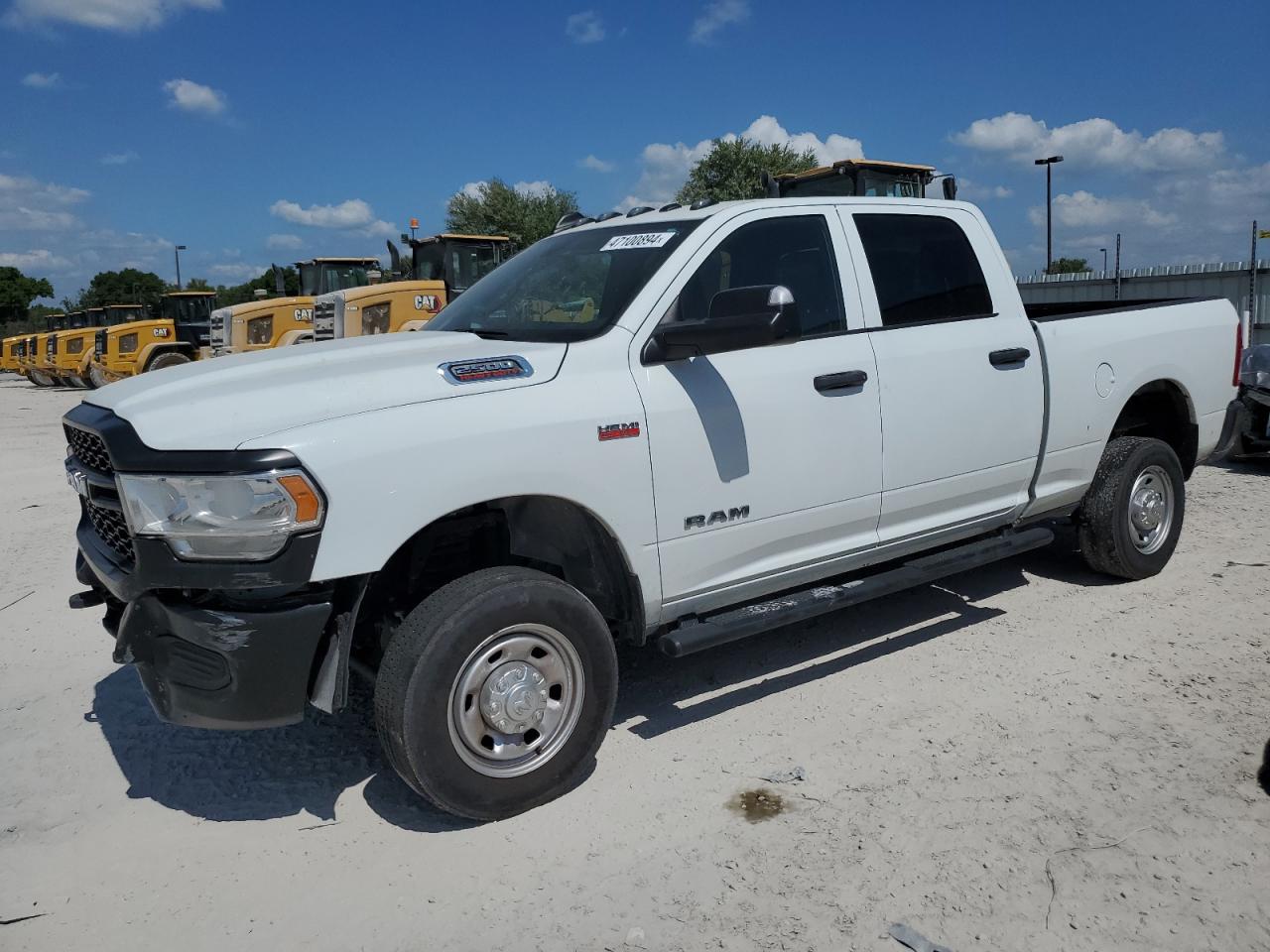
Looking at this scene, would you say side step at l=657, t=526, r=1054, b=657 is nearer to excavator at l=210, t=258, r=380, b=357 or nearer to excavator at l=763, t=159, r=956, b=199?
excavator at l=763, t=159, r=956, b=199

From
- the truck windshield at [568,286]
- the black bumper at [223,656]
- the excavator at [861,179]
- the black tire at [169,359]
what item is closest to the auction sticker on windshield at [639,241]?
the truck windshield at [568,286]

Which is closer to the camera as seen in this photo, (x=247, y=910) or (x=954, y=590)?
(x=247, y=910)

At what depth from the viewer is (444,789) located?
325 centimetres

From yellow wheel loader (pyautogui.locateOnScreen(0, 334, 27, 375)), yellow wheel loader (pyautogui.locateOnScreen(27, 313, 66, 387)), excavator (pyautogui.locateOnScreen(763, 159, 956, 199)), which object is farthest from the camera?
yellow wheel loader (pyautogui.locateOnScreen(0, 334, 27, 375))

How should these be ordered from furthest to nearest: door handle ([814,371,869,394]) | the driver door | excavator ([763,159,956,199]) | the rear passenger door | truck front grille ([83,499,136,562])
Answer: excavator ([763,159,956,199])
the rear passenger door
door handle ([814,371,869,394])
the driver door
truck front grille ([83,499,136,562])

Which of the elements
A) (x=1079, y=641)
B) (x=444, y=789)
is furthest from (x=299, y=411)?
(x=1079, y=641)

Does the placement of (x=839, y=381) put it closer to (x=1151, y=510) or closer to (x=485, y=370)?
(x=485, y=370)

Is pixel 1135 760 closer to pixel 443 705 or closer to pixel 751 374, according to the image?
pixel 751 374

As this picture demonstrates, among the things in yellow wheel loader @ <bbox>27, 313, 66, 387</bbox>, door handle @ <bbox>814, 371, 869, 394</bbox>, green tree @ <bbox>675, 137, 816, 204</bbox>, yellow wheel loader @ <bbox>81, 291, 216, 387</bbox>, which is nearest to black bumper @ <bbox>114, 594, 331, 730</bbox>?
door handle @ <bbox>814, 371, 869, 394</bbox>

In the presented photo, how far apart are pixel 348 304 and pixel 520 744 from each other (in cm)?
1432

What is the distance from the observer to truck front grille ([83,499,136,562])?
3.28 meters

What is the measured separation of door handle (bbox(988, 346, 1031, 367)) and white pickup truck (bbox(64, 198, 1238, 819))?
→ 0.02 metres

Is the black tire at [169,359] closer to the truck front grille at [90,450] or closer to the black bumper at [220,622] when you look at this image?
the truck front grille at [90,450]

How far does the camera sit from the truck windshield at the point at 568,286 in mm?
3855
